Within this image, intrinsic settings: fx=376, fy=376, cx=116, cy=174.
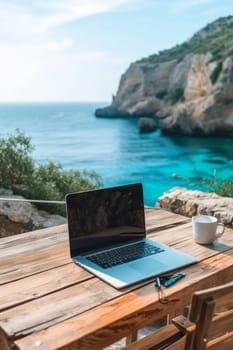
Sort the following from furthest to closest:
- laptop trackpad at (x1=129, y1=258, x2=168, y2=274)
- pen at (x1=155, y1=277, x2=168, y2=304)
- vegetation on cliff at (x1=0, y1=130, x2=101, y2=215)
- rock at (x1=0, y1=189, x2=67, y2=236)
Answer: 1. vegetation on cliff at (x1=0, y1=130, x2=101, y2=215)
2. rock at (x1=0, y1=189, x2=67, y2=236)
3. laptop trackpad at (x1=129, y1=258, x2=168, y2=274)
4. pen at (x1=155, y1=277, x2=168, y2=304)

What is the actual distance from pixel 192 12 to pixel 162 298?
12.1 metres

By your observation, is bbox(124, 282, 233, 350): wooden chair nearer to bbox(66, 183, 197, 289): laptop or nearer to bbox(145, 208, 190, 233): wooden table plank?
bbox(66, 183, 197, 289): laptop

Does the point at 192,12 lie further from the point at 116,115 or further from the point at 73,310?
the point at 116,115

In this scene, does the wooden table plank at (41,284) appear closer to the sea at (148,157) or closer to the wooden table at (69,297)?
the wooden table at (69,297)

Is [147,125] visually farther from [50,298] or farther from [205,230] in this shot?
[50,298]

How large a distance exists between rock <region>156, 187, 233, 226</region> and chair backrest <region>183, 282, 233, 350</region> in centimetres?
121

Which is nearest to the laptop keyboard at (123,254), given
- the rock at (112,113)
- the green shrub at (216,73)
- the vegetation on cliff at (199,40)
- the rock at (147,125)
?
the green shrub at (216,73)

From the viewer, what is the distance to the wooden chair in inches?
31.4

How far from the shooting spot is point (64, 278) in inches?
44.1

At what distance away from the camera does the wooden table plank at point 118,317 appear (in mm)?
844

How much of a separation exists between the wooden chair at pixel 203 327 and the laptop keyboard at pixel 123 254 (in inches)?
9.8

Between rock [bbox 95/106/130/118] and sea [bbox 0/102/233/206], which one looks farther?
rock [bbox 95/106/130/118]

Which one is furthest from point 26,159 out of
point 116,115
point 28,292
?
point 116,115

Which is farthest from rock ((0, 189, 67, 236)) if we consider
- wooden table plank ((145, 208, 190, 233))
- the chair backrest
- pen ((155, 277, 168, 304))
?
the chair backrest
